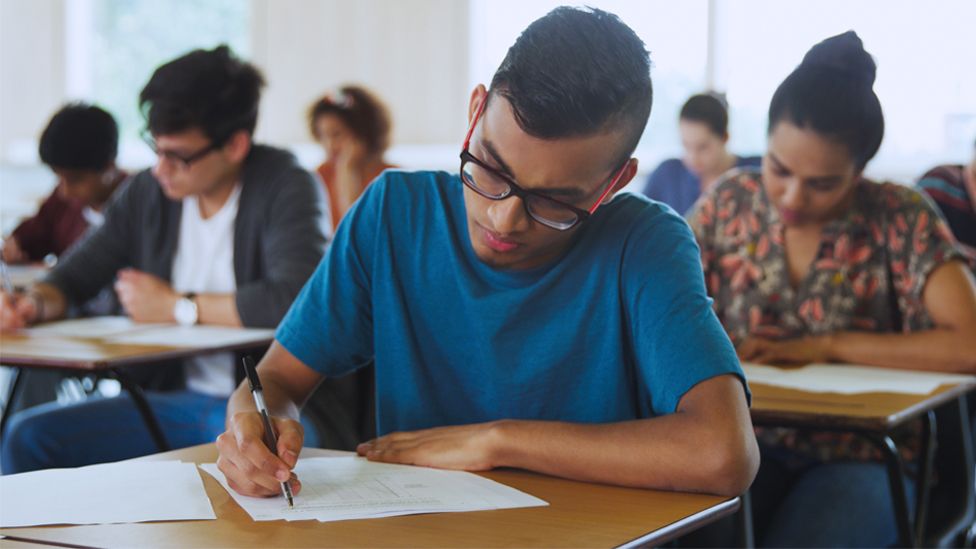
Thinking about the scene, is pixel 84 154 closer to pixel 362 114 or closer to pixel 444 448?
pixel 362 114

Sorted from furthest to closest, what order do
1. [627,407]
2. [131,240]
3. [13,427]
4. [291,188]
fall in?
[131,240], [291,188], [13,427], [627,407]

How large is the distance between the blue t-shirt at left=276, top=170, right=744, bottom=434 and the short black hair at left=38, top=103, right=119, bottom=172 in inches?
105

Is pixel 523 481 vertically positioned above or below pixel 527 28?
below

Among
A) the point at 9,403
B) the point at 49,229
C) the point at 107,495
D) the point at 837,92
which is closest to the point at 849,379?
the point at 837,92

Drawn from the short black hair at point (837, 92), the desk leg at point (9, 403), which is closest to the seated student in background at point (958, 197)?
the short black hair at point (837, 92)

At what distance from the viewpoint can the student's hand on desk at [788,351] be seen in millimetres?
2227

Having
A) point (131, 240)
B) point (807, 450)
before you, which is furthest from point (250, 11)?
point (807, 450)

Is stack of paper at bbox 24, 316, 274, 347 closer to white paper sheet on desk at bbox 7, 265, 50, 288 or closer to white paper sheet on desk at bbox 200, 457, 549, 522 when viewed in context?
white paper sheet on desk at bbox 7, 265, 50, 288

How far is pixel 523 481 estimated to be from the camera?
1.31 meters

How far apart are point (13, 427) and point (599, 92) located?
181 centimetres

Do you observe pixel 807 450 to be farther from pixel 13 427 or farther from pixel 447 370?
pixel 13 427

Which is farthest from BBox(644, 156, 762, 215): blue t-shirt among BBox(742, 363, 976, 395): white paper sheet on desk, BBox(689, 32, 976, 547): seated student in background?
BBox(742, 363, 976, 395): white paper sheet on desk

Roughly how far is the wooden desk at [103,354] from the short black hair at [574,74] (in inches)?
45.7

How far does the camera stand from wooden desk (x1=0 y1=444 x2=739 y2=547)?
105 cm
